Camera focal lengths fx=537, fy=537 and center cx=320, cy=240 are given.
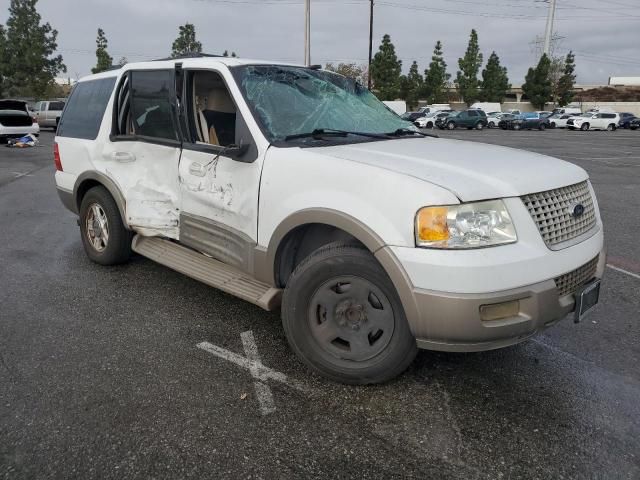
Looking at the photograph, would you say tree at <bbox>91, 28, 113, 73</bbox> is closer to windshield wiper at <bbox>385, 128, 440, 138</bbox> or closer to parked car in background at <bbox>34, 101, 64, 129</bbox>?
parked car in background at <bbox>34, 101, 64, 129</bbox>

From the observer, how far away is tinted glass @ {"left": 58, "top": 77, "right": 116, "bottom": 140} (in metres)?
4.90

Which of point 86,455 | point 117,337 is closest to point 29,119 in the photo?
point 117,337

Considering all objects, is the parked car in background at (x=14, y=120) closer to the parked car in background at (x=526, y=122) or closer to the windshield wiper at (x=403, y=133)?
the windshield wiper at (x=403, y=133)

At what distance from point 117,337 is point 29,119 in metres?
20.4

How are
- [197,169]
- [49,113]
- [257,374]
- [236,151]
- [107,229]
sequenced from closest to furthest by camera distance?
[257,374], [236,151], [197,169], [107,229], [49,113]

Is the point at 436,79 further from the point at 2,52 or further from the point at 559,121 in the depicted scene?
the point at 2,52

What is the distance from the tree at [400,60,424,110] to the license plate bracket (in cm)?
6794

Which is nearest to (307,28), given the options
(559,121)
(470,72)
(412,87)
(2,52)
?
(559,121)

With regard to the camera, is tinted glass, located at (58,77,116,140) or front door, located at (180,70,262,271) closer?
front door, located at (180,70,262,271)

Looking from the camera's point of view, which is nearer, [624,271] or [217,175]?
[217,175]

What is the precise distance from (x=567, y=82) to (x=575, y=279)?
3045 inches

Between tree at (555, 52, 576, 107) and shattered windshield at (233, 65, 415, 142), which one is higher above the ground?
tree at (555, 52, 576, 107)

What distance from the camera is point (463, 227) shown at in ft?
8.54

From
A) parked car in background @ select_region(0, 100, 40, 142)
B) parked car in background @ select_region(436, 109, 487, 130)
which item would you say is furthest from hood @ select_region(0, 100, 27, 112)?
parked car in background @ select_region(436, 109, 487, 130)
